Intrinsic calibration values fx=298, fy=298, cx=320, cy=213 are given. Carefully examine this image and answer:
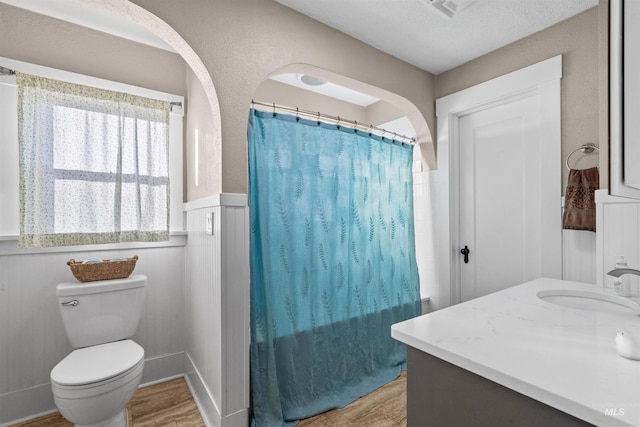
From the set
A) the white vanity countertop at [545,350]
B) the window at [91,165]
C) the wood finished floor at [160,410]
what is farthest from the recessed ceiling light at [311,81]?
the wood finished floor at [160,410]

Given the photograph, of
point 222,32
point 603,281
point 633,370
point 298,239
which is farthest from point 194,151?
point 603,281

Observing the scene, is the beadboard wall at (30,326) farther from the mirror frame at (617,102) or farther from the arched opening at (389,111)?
the mirror frame at (617,102)

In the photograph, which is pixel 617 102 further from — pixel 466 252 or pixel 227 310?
pixel 466 252

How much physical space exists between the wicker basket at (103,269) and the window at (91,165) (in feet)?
0.58

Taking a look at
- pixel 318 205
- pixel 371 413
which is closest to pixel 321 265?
pixel 318 205

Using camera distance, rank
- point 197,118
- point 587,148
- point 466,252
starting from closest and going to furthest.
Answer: point 587,148 < point 197,118 < point 466,252

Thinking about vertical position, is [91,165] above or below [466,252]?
above

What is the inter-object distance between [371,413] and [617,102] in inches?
74.4

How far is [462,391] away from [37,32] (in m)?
2.84

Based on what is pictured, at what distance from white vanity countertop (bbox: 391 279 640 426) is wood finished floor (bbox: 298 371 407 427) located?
1.02m

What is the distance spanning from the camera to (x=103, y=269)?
1875mm

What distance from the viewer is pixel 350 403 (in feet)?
6.20

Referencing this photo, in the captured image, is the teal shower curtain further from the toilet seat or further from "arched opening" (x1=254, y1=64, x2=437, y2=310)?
the toilet seat

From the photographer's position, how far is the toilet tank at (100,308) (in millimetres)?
1750
